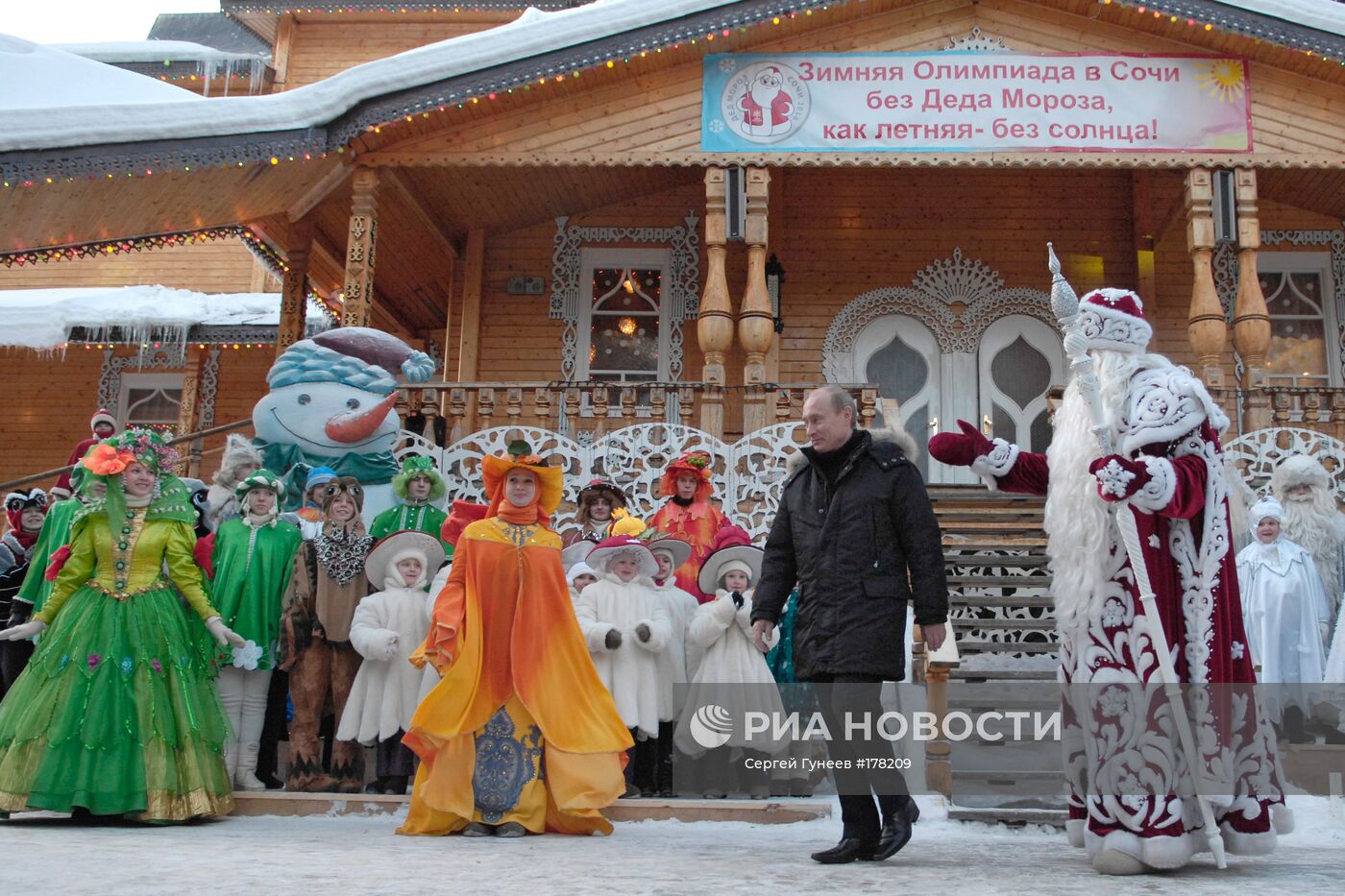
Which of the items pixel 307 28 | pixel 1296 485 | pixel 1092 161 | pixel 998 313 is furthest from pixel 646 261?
pixel 307 28

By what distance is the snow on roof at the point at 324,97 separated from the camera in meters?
10.9

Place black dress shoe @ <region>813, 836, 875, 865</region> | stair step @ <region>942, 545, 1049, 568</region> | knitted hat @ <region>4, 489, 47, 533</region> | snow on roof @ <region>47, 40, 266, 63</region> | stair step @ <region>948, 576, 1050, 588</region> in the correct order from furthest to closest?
snow on roof @ <region>47, 40, 266, 63</region> → stair step @ <region>942, 545, 1049, 568</region> → stair step @ <region>948, 576, 1050, 588</region> → knitted hat @ <region>4, 489, 47, 533</region> → black dress shoe @ <region>813, 836, 875, 865</region>

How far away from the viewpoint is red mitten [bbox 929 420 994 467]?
190 inches

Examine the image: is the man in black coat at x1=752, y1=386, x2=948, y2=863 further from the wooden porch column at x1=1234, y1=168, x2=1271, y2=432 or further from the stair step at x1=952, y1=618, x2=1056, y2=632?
the wooden porch column at x1=1234, y1=168, x2=1271, y2=432

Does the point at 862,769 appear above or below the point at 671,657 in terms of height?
below

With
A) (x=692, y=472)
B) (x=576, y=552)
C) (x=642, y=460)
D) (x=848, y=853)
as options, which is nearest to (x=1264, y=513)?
(x=692, y=472)

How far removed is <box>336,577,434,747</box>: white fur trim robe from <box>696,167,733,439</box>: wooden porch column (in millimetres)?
5211

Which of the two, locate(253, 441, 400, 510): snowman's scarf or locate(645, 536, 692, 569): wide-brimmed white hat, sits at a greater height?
locate(253, 441, 400, 510): snowman's scarf

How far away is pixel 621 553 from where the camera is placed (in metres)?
7.01

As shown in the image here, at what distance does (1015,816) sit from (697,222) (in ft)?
35.6

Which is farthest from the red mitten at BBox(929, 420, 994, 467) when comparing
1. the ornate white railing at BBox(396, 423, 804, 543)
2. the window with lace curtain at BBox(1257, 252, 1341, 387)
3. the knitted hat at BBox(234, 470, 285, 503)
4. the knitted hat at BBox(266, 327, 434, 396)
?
the window with lace curtain at BBox(1257, 252, 1341, 387)

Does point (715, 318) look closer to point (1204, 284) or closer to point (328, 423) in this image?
point (328, 423)

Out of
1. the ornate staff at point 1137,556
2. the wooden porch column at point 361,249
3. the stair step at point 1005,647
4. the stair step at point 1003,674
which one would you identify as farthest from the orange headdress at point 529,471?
the wooden porch column at point 361,249

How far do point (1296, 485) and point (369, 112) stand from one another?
8703 mm
